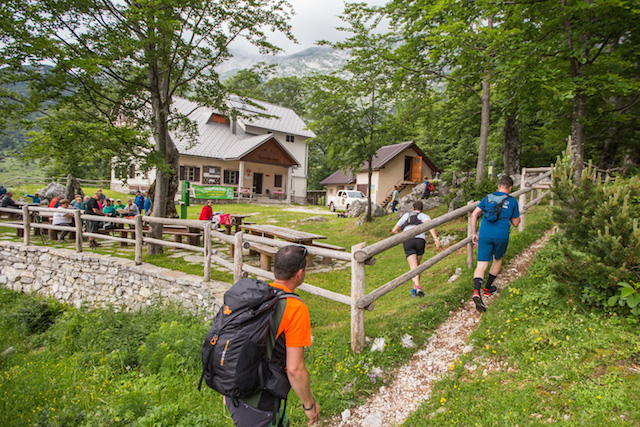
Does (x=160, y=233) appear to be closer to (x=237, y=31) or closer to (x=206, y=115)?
(x=237, y=31)

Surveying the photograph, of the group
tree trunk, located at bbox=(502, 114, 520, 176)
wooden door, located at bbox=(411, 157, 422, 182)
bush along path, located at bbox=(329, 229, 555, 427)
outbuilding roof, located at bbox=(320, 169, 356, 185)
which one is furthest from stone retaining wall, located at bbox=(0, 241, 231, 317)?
wooden door, located at bbox=(411, 157, 422, 182)

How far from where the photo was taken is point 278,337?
208 cm

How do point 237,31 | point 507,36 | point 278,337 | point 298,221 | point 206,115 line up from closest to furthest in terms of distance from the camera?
point 278,337
point 507,36
point 237,31
point 298,221
point 206,115

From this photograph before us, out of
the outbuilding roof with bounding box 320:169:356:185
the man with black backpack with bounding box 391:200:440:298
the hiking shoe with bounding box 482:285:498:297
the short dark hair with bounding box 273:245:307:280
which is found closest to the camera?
the short dark hair with bounding box 273:245:307:280

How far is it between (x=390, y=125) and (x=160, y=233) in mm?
8415

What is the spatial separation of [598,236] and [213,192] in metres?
24.0

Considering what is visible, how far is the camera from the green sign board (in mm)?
23703

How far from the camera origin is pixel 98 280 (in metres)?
8.74

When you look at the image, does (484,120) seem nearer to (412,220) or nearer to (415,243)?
(412,220)

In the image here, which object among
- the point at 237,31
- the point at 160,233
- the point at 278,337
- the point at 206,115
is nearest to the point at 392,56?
the point at 237,31

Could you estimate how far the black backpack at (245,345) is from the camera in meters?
1.96

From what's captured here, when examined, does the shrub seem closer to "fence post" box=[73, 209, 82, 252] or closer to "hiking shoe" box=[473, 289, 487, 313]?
"hiking shoe" box=[473, 289, 487, 313]

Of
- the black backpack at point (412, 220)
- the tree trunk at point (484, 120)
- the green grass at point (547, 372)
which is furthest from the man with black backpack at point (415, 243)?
the tree trunk at point (484, 120)

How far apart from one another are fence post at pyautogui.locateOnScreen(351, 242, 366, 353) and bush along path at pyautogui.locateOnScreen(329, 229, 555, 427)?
56cm
